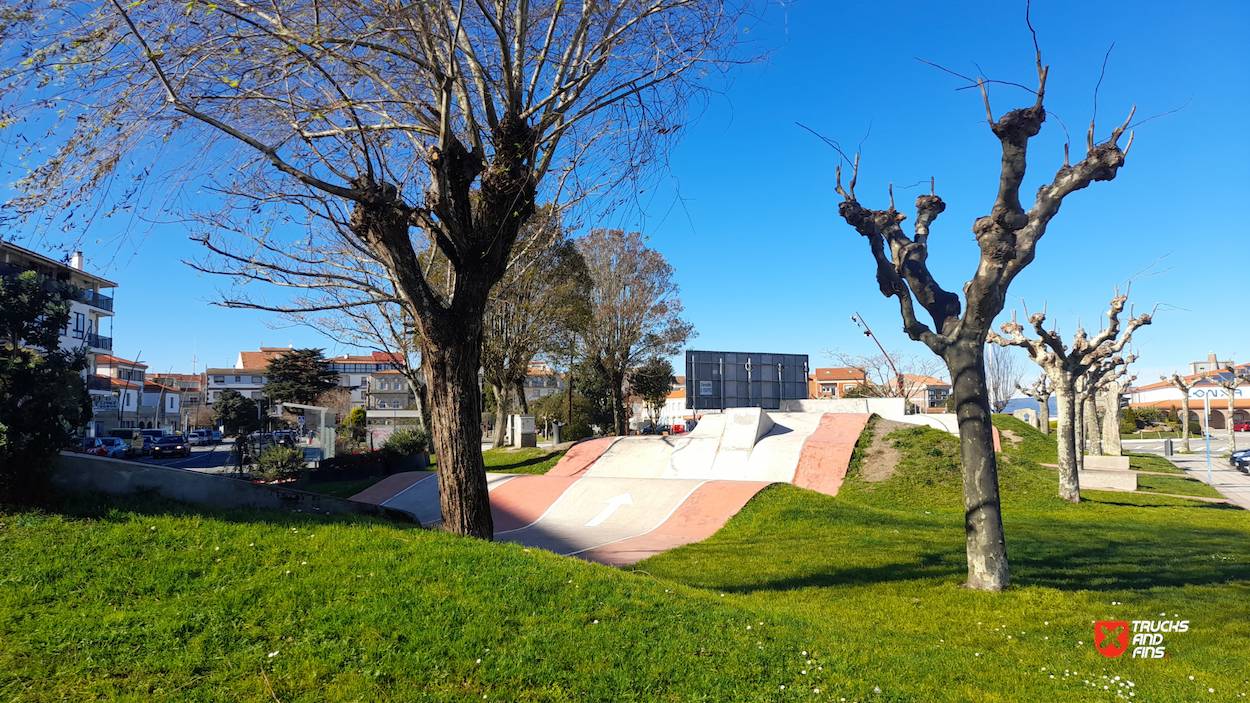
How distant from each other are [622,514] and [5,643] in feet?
38.5

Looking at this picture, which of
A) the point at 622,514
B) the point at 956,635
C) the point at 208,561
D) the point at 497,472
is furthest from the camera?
the point at 497,472

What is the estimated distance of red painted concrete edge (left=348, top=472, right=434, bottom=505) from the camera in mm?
17958

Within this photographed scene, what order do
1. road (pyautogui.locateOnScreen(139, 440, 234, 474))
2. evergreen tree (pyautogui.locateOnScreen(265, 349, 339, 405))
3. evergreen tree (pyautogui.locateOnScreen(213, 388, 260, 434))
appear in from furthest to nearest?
evergreen tree (pyautogui.locateOnScreen(265, 349, 339, 405))
evergreen tree (pyautogui.locateOnScreen(213, 388, 260, 434))
road (pyautogui.locateOnScreen(139, 440, 234, 474))

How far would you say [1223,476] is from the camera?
24359 millimetres

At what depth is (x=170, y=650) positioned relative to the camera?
3664 mm

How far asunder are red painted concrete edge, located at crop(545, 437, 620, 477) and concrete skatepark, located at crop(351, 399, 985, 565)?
1.5 inches

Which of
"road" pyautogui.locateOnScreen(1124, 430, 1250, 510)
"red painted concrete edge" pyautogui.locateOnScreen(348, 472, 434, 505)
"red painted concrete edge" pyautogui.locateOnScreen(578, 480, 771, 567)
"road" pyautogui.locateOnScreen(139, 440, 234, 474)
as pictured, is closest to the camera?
"red painted concrete edge" pyautogui.locateOnScreen(578, 480, 771, 567)

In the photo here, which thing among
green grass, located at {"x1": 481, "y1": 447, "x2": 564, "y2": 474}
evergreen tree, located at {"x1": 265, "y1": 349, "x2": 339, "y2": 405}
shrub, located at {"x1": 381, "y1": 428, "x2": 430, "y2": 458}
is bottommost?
green grass, located at {"x1": 481, "y1": 447, "x2": 564, "y2": 474}

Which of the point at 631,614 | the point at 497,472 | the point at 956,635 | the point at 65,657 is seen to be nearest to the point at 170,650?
the point at 65,657

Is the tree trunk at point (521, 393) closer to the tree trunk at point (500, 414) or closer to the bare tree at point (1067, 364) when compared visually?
the tree trunk at point (500, 414)

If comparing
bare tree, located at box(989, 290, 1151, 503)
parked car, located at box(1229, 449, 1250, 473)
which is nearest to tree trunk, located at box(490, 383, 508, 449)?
bare tree, located at box(989, 290, 1151, 503)

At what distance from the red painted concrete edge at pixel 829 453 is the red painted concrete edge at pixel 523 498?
5.96 meters

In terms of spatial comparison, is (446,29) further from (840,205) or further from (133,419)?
(133,419)

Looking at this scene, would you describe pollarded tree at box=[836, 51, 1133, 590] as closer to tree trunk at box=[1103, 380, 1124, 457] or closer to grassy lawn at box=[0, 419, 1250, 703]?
grassy lawn at box=[0, 419, 1250, 703]
